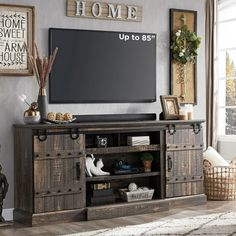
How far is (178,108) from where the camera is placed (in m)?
6.51

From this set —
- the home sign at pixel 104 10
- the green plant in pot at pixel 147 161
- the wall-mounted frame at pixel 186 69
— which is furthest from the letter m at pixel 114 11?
the green plant in pot at pixel 147 161

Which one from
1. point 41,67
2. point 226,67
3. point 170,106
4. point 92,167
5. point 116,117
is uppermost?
point 226,67

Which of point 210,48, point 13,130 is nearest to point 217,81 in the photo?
point 210,48

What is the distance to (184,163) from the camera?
632cm

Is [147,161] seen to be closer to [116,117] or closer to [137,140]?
[137,140]

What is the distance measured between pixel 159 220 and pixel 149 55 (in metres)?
1.90

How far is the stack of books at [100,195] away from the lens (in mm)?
5801

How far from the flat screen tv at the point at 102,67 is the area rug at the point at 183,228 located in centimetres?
147

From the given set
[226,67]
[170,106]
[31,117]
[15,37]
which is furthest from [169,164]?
[226,67]

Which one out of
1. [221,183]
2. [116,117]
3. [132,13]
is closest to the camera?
[116,117]

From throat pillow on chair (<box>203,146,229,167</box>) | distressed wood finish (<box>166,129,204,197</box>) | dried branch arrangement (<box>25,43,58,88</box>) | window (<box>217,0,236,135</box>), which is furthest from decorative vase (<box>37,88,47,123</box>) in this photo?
window (<box>217,0,236,135</box>)

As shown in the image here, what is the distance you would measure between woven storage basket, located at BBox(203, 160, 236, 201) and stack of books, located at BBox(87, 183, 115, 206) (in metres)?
1.36

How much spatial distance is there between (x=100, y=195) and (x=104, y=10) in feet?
6.30

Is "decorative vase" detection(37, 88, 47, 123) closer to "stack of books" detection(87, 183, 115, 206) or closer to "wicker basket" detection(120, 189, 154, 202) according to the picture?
"stack of books" detection(87, 183, 115, 206)
